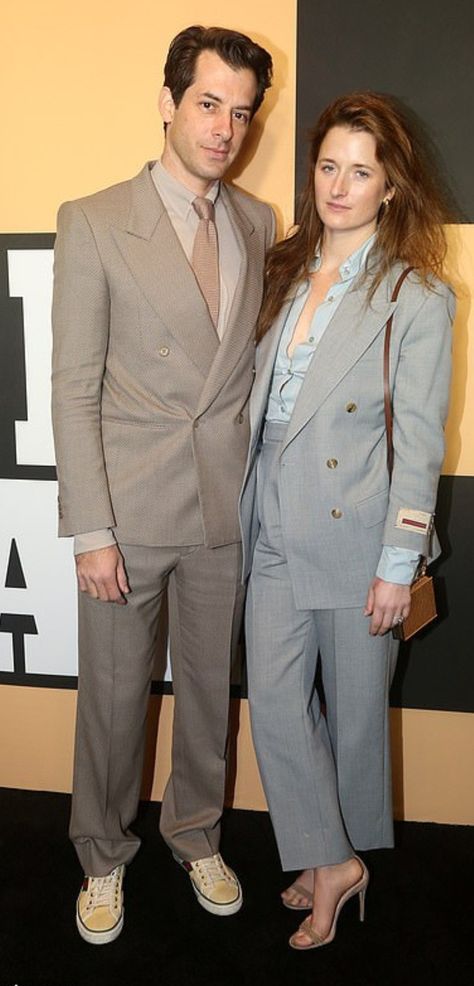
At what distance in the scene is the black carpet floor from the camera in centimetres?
191

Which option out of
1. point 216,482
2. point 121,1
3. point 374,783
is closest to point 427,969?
point 374,783

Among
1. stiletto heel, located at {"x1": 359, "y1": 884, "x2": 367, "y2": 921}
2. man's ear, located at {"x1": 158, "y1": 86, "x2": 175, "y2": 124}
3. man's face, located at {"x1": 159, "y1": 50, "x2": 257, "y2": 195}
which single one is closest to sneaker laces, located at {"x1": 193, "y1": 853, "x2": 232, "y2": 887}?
stiletto heel, located at {"x1": 359, "y1": 884, "x2": 367, "y2": 921}

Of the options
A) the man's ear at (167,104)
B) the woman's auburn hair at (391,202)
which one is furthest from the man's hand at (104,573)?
the man's ear at (167,104)

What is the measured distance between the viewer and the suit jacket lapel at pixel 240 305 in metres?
1.92

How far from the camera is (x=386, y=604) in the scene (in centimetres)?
183

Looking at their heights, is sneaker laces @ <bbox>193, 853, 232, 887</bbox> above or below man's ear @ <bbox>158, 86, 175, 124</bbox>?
below

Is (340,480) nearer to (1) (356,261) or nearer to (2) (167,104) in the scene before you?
(1) (356,261)

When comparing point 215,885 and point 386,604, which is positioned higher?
point 386,604

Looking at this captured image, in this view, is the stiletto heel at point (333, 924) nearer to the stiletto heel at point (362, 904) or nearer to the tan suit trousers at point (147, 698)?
the stiletto heel at point (362, 904)

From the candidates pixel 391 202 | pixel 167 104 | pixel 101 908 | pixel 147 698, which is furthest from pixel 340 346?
pixel 101 908

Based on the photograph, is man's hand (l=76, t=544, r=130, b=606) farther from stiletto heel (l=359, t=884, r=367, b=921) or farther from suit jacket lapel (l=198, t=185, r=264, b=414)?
stiletto heel (l=359, t=884, r=367, b=921)

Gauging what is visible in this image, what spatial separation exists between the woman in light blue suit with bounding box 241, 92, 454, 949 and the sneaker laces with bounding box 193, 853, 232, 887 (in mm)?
227

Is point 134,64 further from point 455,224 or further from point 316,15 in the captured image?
point 455,224

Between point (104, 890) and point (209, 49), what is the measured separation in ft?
5.77
